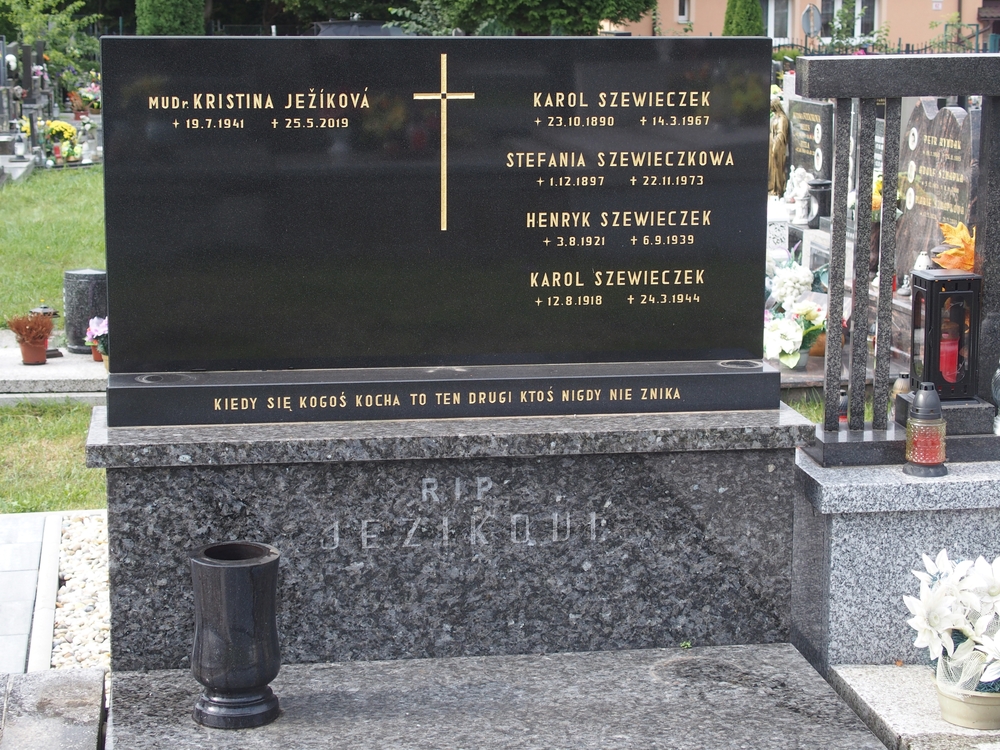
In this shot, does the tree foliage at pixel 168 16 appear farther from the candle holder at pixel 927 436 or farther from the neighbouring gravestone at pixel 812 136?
the candle holder at pixel 927 436

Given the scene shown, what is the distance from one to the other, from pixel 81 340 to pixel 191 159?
5.72 meters

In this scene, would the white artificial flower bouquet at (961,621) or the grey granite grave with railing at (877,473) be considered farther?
the grey granite grave with railing at (877,473)

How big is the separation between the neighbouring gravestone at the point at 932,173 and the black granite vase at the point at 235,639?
580 cm

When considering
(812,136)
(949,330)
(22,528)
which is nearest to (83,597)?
(22,528)

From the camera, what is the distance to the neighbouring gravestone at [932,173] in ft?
27.3

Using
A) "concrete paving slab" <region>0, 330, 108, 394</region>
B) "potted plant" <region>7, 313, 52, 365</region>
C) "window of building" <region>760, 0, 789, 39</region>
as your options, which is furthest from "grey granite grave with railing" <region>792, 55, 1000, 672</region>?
"window of building" <region>760, 0, 789, 39</region>

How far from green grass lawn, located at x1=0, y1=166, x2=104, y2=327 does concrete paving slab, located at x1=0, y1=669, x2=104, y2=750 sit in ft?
23.2

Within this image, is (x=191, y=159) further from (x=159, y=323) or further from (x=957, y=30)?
(x=957, y=30)

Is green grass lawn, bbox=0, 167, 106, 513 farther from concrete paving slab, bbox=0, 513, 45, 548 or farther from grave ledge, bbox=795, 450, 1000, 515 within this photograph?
grave ledge, bbox=795, 450, 1000, 515

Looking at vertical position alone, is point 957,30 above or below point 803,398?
above

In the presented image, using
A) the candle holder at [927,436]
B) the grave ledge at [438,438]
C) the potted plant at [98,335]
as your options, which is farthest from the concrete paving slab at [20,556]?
the candle holder at [927,436]

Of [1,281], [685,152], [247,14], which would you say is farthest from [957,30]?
[685,152]

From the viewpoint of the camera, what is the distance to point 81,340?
30.8 feet

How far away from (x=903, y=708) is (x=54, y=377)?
646 centimetres
